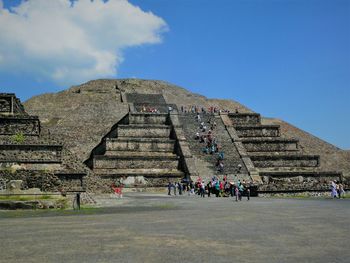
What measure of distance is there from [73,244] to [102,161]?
21.8 metres

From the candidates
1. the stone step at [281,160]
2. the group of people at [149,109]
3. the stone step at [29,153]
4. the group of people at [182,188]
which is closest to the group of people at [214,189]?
the group of people at [182,188]

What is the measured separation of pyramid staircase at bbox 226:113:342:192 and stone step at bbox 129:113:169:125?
222 inches

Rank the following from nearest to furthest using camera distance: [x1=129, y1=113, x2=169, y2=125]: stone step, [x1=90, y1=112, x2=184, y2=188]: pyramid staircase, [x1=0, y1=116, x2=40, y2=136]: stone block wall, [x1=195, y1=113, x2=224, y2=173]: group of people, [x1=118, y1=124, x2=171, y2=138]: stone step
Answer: [x1=0, y1=116, x2=40, y2=136]: stone block wall < [x1=90, y1=112, x2=184, y2=188]: pyramid staircase < [x1=195, y1=113, x2=224, y2=173]: group of people < [x1=118, y1=124, x2=171, y2=138]: stone step < [x1=129, y1=113, x2=169, y2=125]: stone step

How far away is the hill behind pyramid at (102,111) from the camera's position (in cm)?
3562

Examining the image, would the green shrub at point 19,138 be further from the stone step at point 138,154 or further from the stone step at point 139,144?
the stone step at point 139,144

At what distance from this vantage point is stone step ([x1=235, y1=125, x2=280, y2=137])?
35.8 metres

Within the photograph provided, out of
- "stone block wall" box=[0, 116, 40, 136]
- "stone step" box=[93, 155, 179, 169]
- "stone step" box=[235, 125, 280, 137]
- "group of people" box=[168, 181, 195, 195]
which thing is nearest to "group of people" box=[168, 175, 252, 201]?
"group of people" box=[168, 181, 195, 195]

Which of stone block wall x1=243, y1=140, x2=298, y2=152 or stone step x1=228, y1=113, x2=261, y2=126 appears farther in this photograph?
stone step x1=228, y1=113, x2=261, y2=126

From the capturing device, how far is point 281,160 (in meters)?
31.6

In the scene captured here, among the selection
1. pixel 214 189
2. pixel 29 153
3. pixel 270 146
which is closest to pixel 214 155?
pixel 270 146

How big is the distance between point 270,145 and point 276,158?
2313 mm

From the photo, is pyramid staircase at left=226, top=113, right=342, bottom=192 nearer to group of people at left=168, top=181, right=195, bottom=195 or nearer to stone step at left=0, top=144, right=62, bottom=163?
group of people at left=168, top=181, right=195, bottom=195

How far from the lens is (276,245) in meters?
6.85

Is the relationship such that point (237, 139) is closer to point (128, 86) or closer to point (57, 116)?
point (57, 116)
